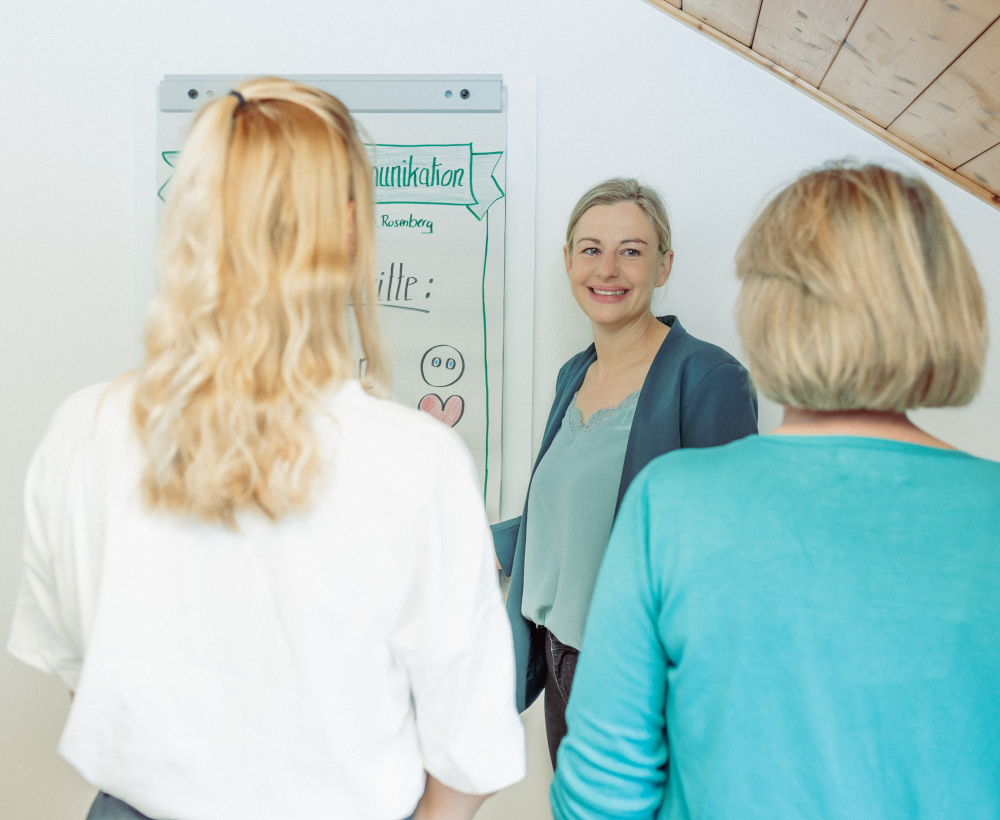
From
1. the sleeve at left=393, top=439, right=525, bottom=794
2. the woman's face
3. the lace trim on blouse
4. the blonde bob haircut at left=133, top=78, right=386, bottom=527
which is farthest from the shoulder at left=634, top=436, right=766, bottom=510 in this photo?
the woman's face

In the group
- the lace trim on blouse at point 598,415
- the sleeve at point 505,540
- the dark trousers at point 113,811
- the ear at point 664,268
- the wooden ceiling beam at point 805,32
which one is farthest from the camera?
the sleeve at point 505,540

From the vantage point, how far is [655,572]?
71cm

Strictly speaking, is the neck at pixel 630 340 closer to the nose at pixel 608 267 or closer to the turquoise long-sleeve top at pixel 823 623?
the nose at pixel 608 267

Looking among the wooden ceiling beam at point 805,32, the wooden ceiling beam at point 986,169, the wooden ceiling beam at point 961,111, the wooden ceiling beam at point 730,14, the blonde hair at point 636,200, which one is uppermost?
the wooden ceiling beam at point 730,14

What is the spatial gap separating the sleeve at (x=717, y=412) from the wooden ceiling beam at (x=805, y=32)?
0.63 metres

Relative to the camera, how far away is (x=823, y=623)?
2.14 feet

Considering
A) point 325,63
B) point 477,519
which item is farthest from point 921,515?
point 325,63

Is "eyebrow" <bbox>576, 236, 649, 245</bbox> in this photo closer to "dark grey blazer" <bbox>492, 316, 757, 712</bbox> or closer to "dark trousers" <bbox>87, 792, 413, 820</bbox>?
"dark grey blazer" <bbox>492, 316, 757, 712</bbox>

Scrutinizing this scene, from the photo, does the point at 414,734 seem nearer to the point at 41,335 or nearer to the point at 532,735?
the point at 532,735

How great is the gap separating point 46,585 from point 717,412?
3.33 feet

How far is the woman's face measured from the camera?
5.00 feet

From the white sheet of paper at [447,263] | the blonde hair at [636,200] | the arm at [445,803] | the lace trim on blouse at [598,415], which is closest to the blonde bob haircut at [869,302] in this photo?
the arm at [445,803]

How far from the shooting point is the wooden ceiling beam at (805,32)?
1.33 meters

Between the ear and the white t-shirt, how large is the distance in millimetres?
982
